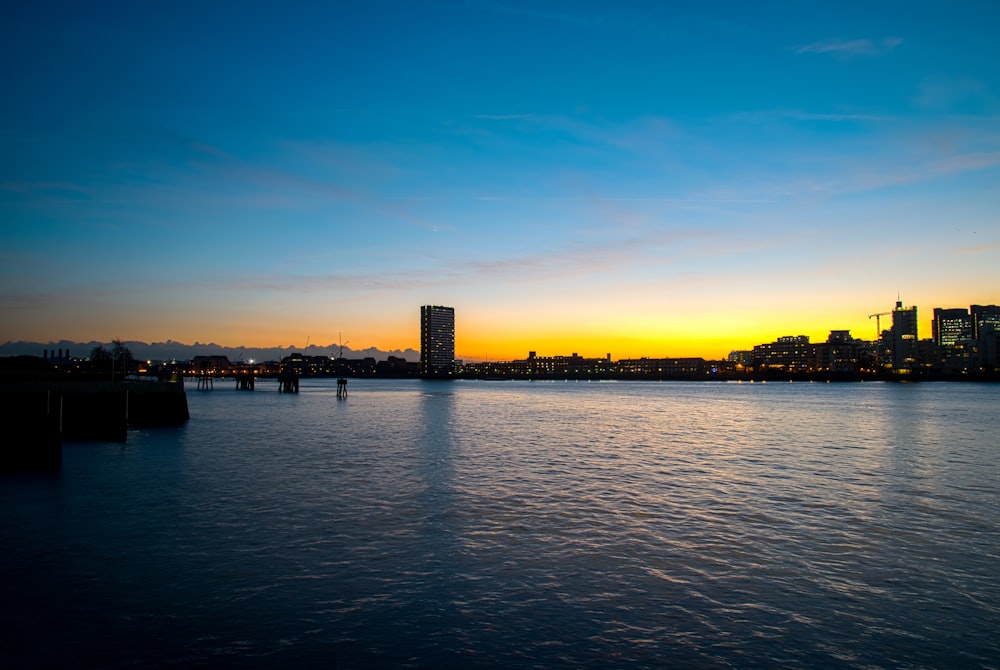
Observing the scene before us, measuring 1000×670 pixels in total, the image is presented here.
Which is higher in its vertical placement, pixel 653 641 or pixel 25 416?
pixel 25 416

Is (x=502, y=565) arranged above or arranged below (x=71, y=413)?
below

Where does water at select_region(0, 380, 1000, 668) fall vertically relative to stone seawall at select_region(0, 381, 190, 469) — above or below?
below

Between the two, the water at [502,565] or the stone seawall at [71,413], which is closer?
the water at [502,565]

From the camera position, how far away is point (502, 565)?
14461 mm

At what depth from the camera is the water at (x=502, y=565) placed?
10172mm

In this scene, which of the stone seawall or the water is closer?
the water

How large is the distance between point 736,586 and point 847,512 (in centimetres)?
940

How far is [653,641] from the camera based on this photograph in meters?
10.4

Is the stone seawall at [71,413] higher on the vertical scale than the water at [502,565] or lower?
higher

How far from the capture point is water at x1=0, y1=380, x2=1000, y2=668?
1017 centimetres

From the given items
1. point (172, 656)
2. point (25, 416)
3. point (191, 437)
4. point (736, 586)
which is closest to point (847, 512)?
point (736, 586)

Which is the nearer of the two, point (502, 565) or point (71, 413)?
point (502, 565)

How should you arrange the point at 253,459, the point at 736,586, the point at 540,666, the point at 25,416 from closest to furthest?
the point at 540,666 < the point at 736,586 < the point at 25,416 < the point at 253,459

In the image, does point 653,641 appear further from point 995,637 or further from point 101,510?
point 101,510
